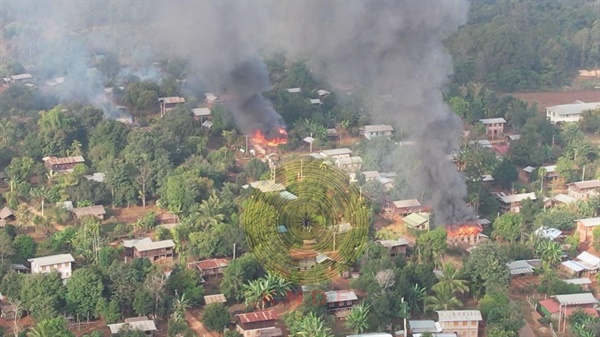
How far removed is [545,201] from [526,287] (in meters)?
5.69

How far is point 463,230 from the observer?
2617 cm

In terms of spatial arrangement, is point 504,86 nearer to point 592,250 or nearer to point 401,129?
point 401,129

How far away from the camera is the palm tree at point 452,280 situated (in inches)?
880

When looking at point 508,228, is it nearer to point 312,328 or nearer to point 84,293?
point 312,328

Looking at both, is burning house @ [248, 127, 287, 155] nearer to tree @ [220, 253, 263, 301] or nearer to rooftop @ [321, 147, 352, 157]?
rooftop @ [321, 147, 352, 157]

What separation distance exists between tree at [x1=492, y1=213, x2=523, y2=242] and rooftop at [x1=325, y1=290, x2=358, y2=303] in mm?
5365

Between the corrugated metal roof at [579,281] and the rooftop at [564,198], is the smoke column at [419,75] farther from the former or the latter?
the corrugated metal roof at [579,281]

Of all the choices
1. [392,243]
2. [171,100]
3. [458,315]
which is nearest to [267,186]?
[392,243]

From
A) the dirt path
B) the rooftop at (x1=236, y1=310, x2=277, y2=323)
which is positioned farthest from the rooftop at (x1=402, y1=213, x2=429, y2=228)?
the dirt path

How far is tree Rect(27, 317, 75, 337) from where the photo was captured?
19.5 metres

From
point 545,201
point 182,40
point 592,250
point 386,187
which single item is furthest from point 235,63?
point 592,250

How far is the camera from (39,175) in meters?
30.1

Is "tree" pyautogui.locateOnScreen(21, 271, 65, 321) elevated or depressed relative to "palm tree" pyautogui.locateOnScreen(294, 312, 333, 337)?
elevated

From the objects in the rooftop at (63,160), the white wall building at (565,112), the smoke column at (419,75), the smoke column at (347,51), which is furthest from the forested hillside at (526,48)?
the rooftop at (63,160)
